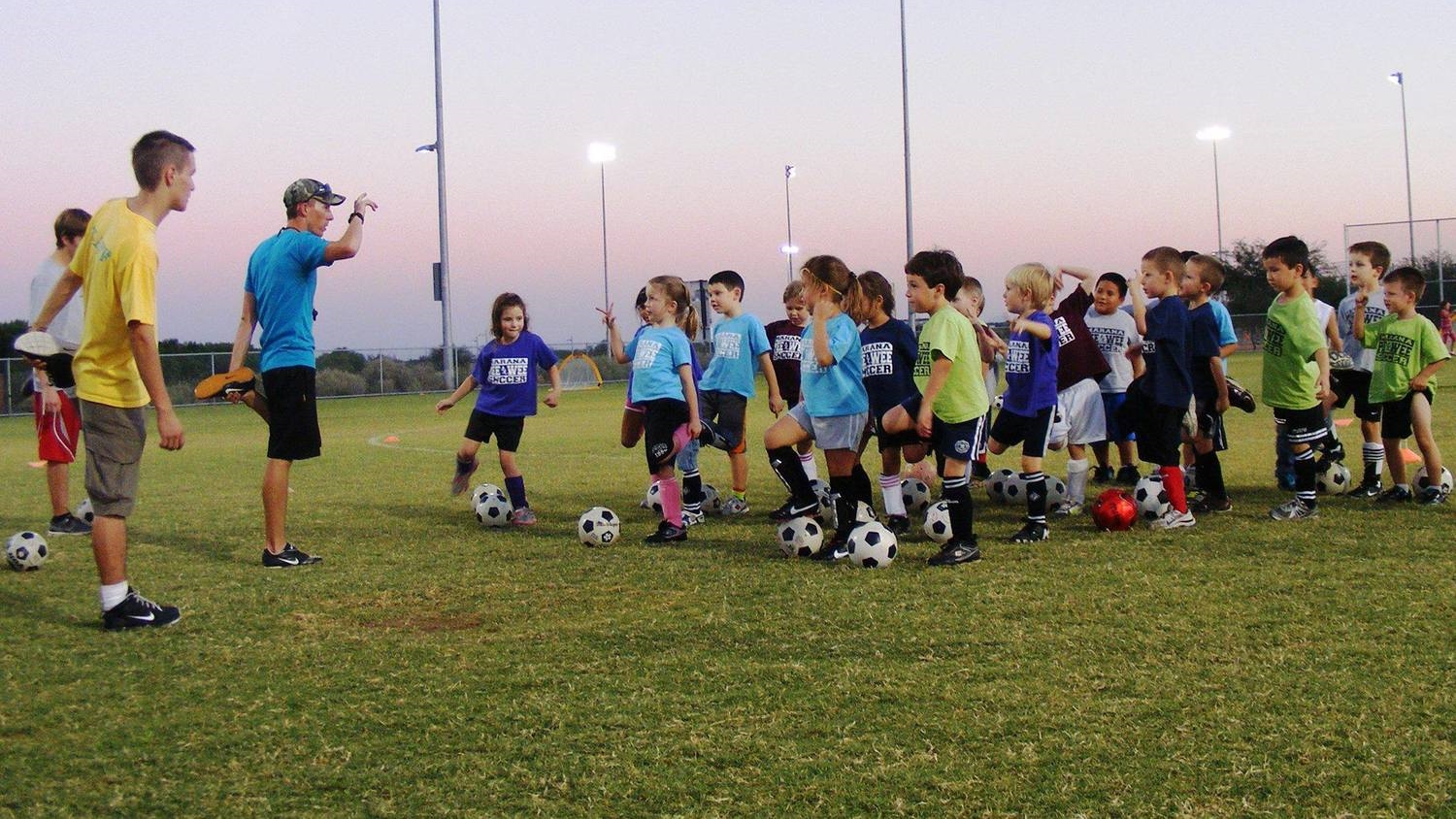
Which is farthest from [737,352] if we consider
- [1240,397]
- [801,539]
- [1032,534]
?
[1240,397]

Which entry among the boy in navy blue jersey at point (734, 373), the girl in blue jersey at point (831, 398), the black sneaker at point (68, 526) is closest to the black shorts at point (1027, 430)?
the girl in blue jersey at point (831, 398)

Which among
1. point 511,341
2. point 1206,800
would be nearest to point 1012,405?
point 511,341

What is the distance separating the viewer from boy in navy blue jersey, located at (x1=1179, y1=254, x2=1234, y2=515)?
8.34 m

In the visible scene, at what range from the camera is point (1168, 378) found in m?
7.70

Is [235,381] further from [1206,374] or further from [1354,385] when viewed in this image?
[1354,385]

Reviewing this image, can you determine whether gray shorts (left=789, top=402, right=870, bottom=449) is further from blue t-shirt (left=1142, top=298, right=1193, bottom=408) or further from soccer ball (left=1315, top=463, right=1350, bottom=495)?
soccer ball (left=1315, top=463, right=1350, bottom=495)

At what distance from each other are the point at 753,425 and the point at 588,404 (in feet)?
31.3

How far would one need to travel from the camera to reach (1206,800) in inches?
127

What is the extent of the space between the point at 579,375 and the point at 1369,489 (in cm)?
3036

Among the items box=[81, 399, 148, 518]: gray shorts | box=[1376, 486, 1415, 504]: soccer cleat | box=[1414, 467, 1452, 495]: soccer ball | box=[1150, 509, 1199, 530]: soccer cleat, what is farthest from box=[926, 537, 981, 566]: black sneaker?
box=[81, 399, 148, 518]: gray shorts

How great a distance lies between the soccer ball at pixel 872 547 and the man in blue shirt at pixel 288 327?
3.18 meters

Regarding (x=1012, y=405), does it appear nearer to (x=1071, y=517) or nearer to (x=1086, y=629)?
(x=1071, y=517)

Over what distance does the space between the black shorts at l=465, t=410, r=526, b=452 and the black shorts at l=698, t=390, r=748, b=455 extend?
1.43 meters

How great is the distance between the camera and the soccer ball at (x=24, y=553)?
6859 mm
